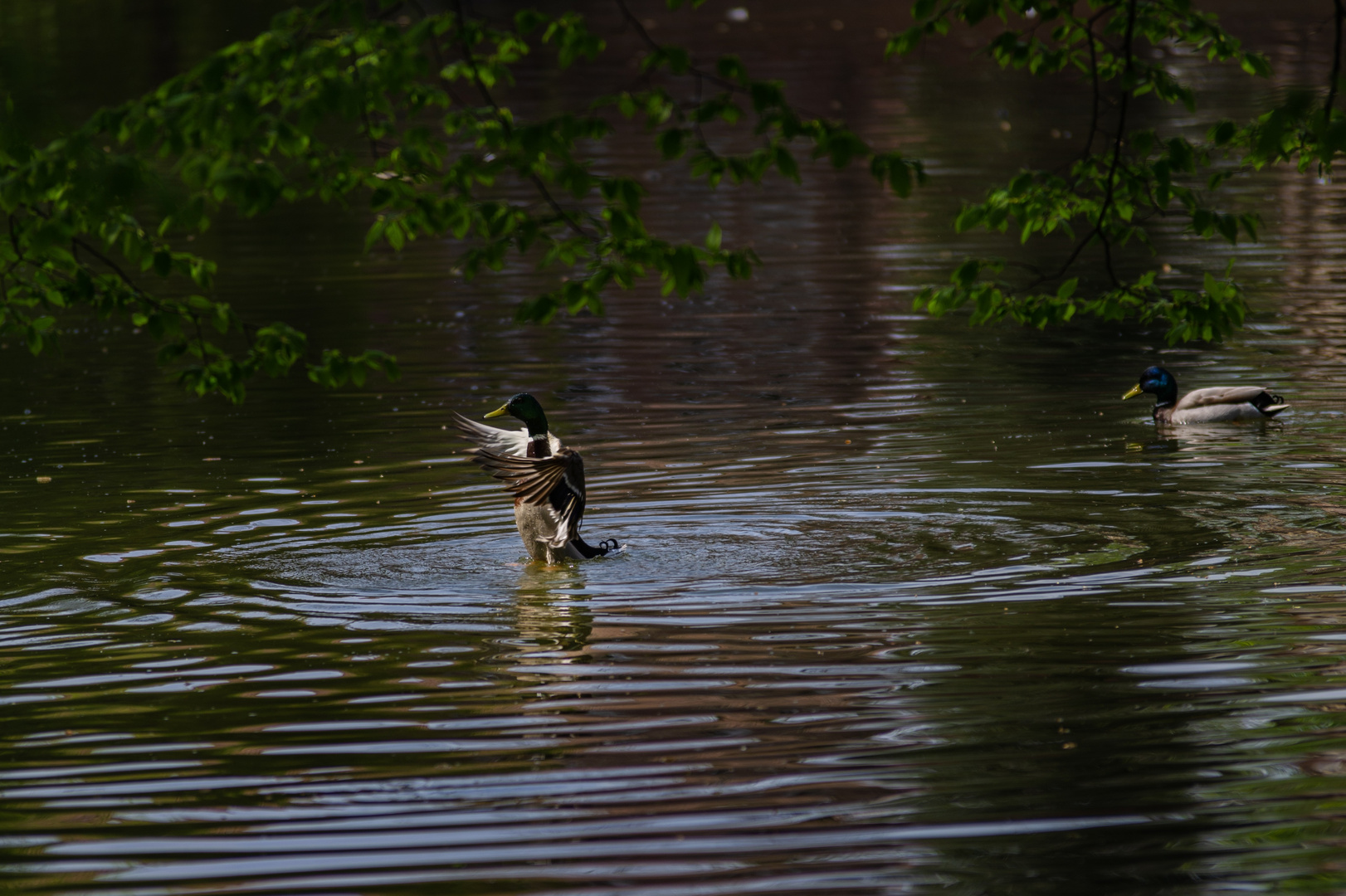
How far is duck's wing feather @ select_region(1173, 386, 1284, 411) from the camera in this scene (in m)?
15.5

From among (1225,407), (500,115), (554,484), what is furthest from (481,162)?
(1225,407)

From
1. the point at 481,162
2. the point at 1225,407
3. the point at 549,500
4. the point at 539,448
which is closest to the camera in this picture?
the point at 481,162

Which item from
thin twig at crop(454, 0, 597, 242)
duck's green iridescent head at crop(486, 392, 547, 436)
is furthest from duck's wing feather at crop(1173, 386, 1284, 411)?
thin twig at crop(454, 0, 597, 242)

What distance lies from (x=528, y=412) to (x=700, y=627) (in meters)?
3.30

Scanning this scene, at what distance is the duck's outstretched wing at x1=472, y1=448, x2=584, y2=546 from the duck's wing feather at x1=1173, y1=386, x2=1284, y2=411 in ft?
21.2

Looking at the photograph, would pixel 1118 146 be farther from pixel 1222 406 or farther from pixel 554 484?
pixel 1222 406

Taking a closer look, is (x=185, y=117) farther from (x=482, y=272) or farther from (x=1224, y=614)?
(x=482, y=272)

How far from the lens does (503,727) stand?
8.39m

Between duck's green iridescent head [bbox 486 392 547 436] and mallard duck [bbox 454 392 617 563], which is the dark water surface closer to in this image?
mallard duck [bbox 454 392 617 563]

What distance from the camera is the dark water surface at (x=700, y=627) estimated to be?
684 centimetres

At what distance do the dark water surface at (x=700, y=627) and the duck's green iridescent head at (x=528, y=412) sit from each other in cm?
85

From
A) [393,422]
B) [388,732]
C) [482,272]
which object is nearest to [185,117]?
[388,732]

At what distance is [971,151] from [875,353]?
16.5 meters

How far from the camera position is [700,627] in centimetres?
998
